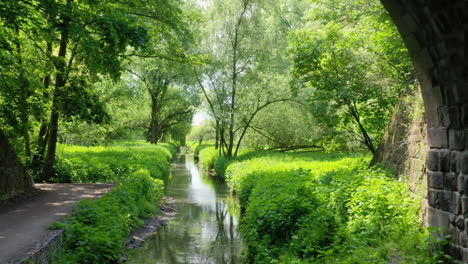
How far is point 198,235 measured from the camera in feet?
33.5

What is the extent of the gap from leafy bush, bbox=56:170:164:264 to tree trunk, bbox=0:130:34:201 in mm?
2013

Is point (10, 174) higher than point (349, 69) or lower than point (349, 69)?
lower

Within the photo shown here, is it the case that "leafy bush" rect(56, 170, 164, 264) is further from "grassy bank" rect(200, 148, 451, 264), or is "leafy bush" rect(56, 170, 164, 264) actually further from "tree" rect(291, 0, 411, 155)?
"tree" rect(291, 0, 411, 155)

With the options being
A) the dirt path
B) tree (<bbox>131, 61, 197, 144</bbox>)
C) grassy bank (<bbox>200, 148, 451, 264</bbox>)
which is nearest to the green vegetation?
grassy bank (<bbox>200, 148, 451, 264</bbox>)

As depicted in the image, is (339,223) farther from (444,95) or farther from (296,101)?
(296,101)

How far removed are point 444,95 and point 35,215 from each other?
7.71 meters

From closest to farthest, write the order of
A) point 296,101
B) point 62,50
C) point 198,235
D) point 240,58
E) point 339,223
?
1. point 339,223
2. point 198,235
3. point 62,50
4. point 296,101
5. point 240,58

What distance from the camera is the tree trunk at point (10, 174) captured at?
8.20 m

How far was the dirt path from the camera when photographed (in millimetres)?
5244

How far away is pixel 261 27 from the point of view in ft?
75.9

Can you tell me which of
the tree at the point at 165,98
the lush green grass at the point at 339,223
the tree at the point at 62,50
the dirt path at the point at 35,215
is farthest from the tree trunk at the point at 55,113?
the tree at the point at 165,98

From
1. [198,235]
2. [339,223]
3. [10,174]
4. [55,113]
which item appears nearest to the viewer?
[339,223]

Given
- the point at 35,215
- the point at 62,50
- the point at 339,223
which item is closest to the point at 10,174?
the point at 35,215

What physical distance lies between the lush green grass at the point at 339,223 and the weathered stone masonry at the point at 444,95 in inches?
21.2
